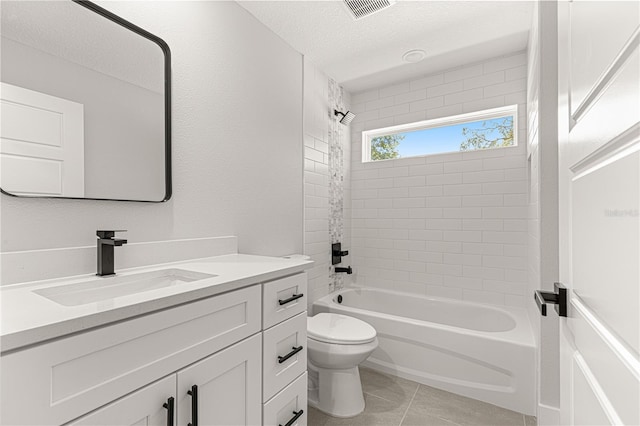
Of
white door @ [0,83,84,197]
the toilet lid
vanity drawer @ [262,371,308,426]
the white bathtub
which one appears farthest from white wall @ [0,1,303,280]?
the white bathtub

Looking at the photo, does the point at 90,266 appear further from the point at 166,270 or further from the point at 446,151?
the point at 446,151

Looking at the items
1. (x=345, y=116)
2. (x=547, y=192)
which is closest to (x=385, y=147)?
(x=345, y=116)

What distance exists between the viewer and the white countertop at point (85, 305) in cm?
63

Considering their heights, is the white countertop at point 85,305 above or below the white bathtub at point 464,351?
above

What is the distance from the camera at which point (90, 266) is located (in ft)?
3.91

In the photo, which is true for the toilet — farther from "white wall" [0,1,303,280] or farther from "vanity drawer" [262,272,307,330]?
"white wall" [0,1,303,280]

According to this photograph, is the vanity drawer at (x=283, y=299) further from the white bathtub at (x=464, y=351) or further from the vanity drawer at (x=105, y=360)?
the white bathtub at (x=464, y=351)

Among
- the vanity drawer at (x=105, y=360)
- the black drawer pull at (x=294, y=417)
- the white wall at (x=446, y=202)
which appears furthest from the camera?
the white wall at (x=446, y=202)

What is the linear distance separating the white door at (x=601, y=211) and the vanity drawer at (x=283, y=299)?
3.03 feet

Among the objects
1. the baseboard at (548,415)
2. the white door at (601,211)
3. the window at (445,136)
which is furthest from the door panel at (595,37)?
the window at (445,136)

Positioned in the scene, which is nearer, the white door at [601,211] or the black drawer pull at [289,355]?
the white door at [601,211]

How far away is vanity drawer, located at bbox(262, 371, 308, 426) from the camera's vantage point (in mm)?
1193

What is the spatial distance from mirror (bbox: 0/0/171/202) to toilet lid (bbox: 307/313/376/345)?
3.93 feet

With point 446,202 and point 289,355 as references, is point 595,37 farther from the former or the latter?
point 446,202
